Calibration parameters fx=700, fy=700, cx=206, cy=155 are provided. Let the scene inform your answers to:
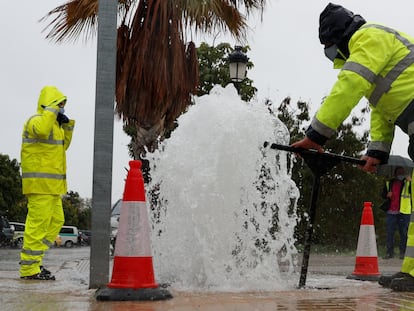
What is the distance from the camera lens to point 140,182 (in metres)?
4.55

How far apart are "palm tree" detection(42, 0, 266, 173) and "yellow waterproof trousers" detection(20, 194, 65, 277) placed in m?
7.05

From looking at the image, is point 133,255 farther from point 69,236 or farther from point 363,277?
point 69,236

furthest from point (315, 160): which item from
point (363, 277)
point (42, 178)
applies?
point (42, 178)

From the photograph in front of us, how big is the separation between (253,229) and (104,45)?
6.13ft

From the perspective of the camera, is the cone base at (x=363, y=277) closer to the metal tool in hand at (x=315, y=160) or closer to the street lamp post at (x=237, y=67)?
the metal tool in hand at (x=315, y=160)

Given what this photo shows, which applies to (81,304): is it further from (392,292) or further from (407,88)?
(407,88)

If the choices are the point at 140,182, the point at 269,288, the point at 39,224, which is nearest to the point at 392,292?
the point at 269,288

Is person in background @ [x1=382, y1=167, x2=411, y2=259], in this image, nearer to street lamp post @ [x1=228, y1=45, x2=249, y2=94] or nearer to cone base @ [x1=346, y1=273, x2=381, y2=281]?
street lamp post @ [x1=228, y1=45, x2=249, y2=94]

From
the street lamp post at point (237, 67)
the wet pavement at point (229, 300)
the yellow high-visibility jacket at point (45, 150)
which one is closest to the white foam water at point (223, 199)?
the wet pavement at point (229, 300)

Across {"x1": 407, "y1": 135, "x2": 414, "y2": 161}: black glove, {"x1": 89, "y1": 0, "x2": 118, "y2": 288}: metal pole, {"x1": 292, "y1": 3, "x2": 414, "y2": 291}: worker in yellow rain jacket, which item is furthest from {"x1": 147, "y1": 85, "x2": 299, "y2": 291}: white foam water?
{"x1": 407, "y1": 135, "x2": 414, "y2": 161}: black glove

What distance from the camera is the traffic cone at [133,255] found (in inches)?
168

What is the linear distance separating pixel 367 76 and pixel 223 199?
154 centimetres

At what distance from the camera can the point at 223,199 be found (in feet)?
18.0

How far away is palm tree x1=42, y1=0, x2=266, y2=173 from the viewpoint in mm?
13820
